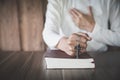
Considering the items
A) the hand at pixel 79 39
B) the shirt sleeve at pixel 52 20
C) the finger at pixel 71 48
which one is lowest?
the finger at pixel 71 48

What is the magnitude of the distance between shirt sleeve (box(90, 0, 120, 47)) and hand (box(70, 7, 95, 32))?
44mm

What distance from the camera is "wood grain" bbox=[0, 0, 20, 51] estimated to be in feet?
5.08

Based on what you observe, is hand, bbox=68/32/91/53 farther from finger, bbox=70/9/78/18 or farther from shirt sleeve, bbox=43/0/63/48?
finger, bbox=70/9/78/18

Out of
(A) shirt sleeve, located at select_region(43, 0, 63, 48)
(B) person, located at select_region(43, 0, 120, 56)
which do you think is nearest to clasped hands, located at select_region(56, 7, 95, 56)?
(B) person, located at select_region(43, 0, 120, 56)

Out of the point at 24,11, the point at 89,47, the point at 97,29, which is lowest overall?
the point at 89,47

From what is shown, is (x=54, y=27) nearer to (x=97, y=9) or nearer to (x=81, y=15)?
(x=81, y=15)

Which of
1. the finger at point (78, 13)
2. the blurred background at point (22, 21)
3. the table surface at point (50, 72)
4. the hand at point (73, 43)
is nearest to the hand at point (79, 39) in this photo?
the hand at point (73, 43)

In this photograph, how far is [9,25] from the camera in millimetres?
1562

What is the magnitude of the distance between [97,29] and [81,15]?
5.7 inches

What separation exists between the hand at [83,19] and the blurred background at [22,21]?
286mm

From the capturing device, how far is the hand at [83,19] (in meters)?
1.31

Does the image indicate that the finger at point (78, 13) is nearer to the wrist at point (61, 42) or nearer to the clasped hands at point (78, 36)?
the clasped hands at point (78, 36)

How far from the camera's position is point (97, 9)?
1.43 meters

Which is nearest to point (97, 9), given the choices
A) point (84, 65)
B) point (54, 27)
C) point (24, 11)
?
point (54, 27)
